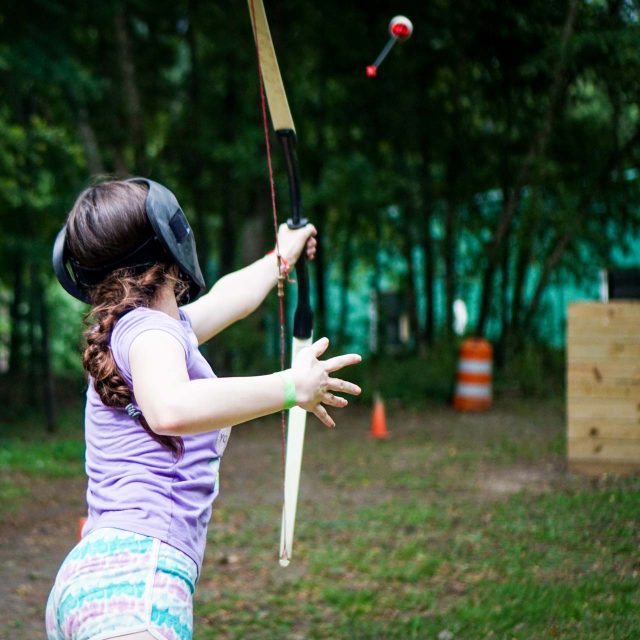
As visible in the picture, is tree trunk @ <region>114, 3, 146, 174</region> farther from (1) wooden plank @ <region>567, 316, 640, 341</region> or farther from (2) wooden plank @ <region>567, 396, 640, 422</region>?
(2) wooden plank @ <region>567, 396, 640, 422</region>

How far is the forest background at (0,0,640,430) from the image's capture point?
11.0 m

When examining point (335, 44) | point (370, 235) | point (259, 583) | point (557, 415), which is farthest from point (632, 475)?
point (370, 235)

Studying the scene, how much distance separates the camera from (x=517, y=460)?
8086mm

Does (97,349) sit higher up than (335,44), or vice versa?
(335,44)

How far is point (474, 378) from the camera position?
456 inches

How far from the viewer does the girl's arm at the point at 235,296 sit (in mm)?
2416

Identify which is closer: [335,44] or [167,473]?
[167,473]

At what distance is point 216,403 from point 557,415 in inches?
374

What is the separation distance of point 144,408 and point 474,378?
10172 mm

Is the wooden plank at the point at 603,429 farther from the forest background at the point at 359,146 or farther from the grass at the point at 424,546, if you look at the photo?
the forest background at the point at 359,146

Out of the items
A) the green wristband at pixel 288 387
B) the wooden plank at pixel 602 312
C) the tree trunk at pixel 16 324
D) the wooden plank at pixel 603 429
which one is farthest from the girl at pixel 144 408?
the tree trunk at pixel 16 324

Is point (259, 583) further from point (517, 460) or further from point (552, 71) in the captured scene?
point (552, 71)

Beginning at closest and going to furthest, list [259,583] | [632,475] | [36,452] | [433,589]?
1. [433,589]
2. [259,583]
3. [632,475]
4. [36,452]

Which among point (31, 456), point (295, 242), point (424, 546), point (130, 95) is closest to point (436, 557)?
point (424, 546)
